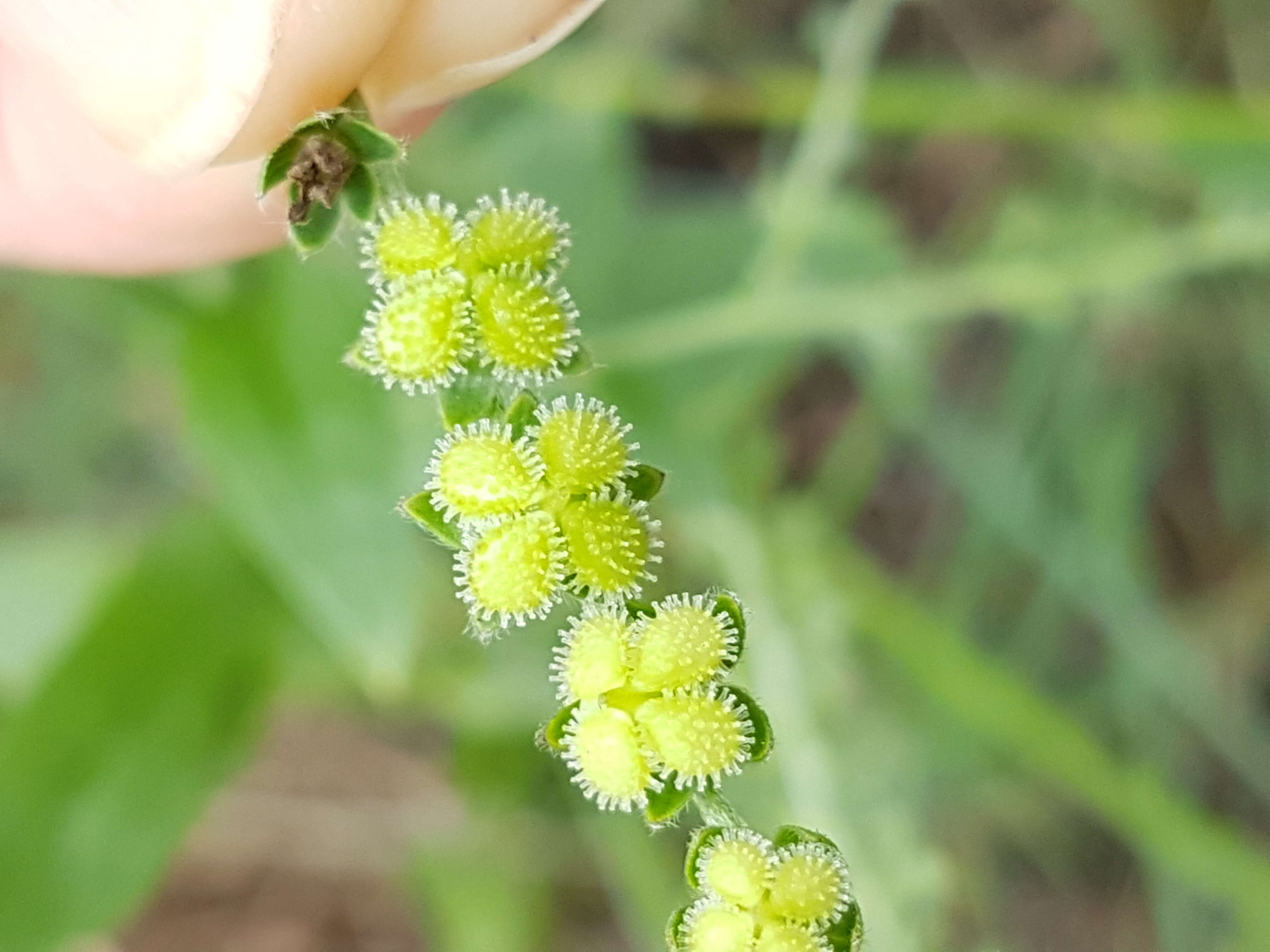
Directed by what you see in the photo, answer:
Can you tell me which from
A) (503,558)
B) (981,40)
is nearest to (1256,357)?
(981,40)

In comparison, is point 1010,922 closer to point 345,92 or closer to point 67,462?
point 67,462

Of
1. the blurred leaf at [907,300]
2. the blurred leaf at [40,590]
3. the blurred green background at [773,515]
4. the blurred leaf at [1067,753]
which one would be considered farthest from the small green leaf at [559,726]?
the blurred leaf at [40,590]

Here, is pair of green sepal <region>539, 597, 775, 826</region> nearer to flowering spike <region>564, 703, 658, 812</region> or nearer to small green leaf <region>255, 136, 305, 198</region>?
flowering spike <region>564, 703, 658, 812</region>

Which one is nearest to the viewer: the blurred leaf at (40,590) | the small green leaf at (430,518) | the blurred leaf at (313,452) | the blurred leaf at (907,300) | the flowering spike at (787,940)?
the flowering spike at (787,940)

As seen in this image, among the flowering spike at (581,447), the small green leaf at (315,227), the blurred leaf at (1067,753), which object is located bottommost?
the flowering spike at (581,447)

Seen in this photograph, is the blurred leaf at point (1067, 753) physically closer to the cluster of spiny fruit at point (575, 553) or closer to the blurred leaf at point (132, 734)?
the blurred leaf at point (132, 734)

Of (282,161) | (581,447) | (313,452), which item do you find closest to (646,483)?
(581,447)

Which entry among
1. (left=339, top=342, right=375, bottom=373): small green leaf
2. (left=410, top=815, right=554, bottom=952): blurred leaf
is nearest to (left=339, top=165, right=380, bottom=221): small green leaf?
(left=339, top=342, right=375, bottom=373): small green leaf
